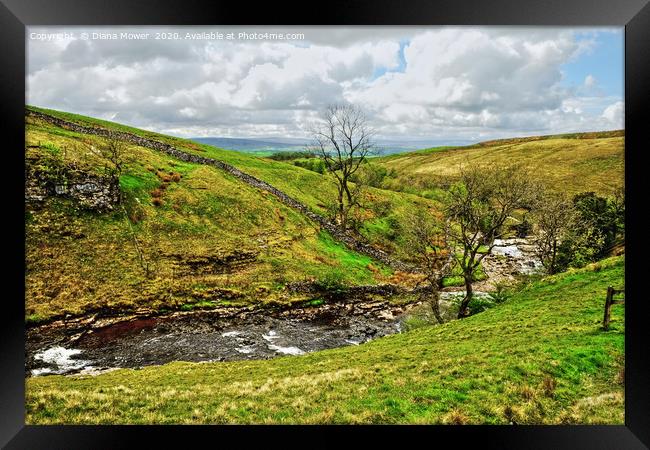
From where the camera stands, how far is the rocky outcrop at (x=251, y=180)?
127ft

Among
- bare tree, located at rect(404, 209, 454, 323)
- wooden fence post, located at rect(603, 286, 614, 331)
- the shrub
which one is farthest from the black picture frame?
bare tree, located at rect(404, 209, 454, 323)

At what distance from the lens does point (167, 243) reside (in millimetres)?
30953

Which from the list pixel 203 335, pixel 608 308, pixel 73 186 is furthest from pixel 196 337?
pixel 608 308

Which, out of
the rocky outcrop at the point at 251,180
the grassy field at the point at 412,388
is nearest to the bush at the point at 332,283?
the rocky outcrop at the point at 251,180

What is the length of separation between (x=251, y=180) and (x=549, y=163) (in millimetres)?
74709

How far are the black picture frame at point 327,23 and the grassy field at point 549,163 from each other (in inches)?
2157

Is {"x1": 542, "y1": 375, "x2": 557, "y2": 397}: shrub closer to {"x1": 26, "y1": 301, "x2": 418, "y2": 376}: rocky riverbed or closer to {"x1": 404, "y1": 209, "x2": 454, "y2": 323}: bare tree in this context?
{"x1": 404, "y1": 209, "x2": 454, "y2": 323}: bare tree

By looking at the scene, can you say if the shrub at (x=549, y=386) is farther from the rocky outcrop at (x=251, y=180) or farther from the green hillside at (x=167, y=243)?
the rocky outcrop at (x=251, y=180)

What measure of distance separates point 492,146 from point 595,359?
12293 cm

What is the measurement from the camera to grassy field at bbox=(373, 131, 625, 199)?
227ft

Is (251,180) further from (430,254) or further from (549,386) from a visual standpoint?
(549,386)

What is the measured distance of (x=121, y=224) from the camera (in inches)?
1192

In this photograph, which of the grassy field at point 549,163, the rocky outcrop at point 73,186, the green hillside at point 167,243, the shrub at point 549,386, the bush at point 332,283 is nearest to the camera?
the shrub at point 549,386
